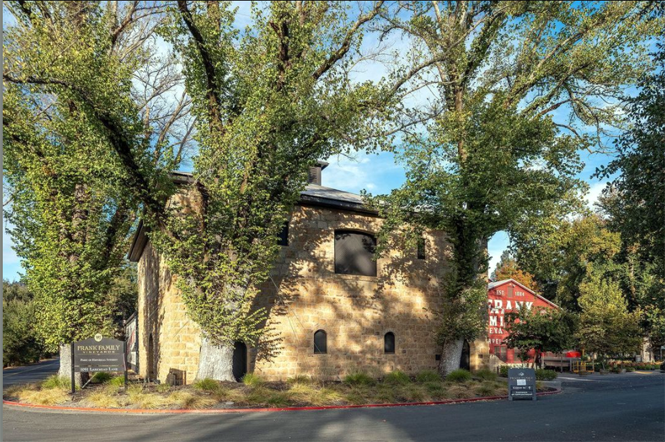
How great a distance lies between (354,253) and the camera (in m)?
22.2

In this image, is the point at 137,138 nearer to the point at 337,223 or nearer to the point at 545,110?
the point at 337,223

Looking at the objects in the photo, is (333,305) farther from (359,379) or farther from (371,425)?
(371,425)

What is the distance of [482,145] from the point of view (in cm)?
1912

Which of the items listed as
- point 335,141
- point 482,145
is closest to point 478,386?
point 482,145

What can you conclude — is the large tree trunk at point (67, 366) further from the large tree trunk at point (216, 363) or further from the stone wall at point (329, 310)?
the large tree trunk at point (216, 363)

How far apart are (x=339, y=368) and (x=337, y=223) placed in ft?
19.1

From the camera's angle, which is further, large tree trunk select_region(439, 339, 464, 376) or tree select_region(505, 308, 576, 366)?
tree select_region(505, 308, 576, 366)

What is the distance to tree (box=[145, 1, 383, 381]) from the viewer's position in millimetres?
15375

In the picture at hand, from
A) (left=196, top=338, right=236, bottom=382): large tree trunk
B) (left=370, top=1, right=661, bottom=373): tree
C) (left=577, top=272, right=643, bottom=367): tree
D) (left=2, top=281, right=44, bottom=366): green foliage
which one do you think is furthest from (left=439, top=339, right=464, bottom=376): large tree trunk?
(left=2, top=281, right=44, bottom=366): green foliage

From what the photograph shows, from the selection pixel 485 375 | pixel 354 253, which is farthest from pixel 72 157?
pixel 485 375

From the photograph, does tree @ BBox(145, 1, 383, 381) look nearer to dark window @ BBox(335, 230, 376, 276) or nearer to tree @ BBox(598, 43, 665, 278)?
dark window @ BBox(335, 230, 376, 276)

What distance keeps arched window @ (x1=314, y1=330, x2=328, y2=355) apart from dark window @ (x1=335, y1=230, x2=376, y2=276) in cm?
264

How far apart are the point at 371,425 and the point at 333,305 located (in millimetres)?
9631

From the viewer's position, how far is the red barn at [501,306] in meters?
35.4
